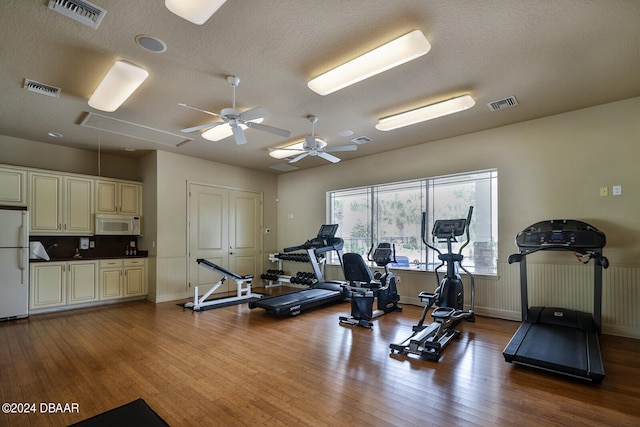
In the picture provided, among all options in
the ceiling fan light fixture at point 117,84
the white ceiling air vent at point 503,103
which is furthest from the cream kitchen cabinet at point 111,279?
the white ceiling air vent at point 503,103

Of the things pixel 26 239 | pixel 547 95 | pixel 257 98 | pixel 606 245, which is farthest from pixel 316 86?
pixel 26 239

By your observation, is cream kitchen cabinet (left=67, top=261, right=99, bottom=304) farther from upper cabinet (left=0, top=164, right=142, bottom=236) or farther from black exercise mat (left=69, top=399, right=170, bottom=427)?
black exercise mat (left=69, top=399, right=170, bottom=427)

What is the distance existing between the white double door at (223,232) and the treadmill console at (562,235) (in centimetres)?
600

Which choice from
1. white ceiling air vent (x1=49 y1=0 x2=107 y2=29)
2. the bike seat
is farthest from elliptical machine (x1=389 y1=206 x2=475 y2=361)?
white ceiling air vent (x1=49 y1=0 x2=107 y2=29)

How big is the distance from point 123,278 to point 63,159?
2.66 metres

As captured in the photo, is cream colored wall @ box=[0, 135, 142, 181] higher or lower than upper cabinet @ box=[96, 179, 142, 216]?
higher

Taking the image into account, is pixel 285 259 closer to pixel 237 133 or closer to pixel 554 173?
pixel 237 133

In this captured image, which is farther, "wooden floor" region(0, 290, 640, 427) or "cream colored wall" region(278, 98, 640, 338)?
"cream colored wall" region(278, 98, 640, 338)

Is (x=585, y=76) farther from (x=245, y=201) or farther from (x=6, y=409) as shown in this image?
(x=245, y=201)

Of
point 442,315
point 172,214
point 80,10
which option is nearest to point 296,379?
point 442,315

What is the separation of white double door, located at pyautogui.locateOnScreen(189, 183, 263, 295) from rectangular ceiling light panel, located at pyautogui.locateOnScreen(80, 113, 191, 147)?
4.75ft

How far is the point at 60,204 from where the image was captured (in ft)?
18.9

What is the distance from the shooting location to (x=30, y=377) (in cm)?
295

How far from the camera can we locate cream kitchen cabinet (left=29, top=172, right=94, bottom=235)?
5.49m
